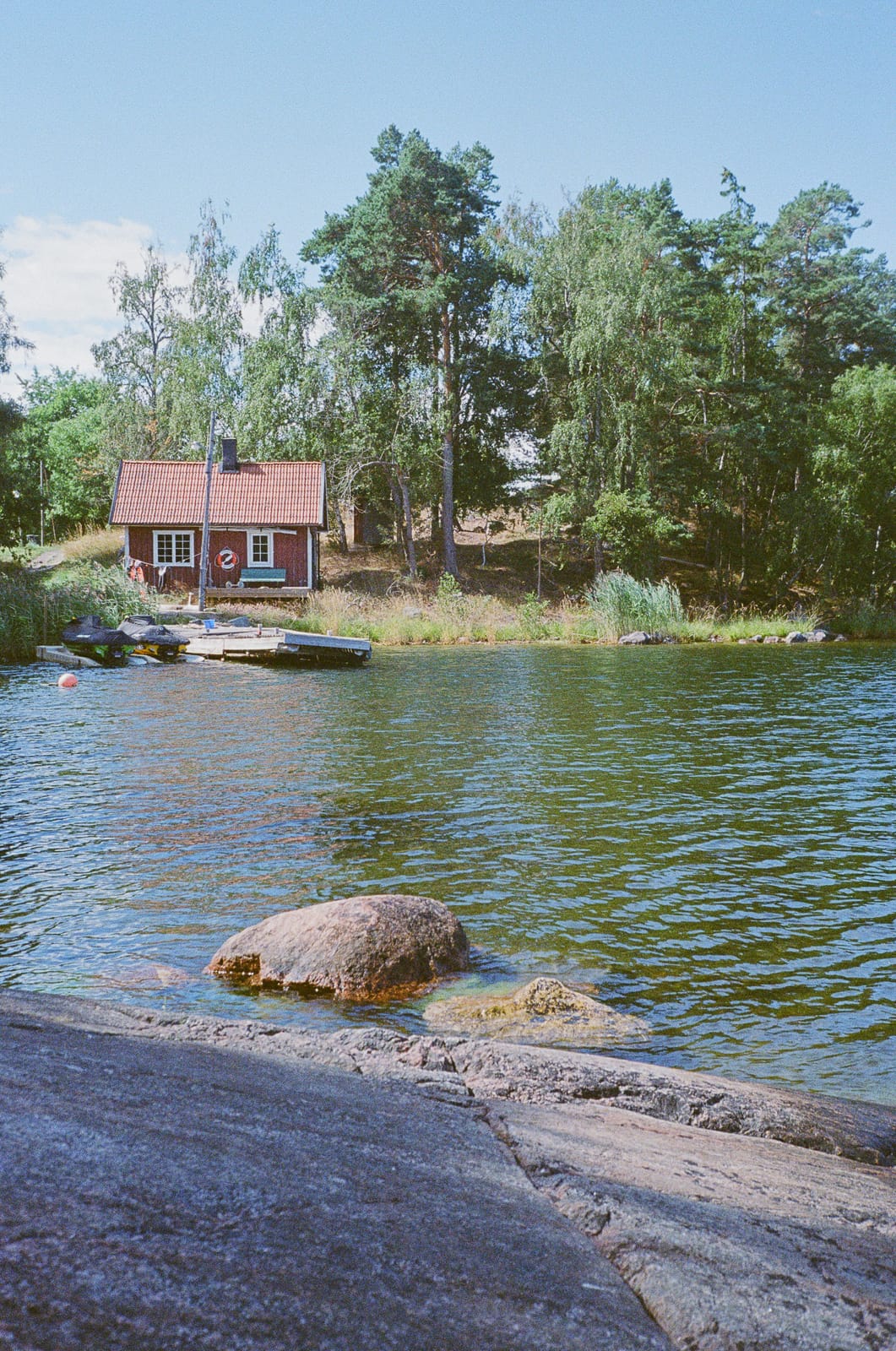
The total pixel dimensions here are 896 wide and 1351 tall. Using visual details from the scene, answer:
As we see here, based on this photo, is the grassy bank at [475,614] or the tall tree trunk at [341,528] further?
the tall tree trunk at [341,528]

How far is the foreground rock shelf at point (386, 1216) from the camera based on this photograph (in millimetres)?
1819

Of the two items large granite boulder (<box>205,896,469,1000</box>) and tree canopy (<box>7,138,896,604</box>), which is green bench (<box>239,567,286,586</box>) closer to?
tree canopy (<box>7,138,896,604</box>)

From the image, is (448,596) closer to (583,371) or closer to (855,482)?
(583,371)

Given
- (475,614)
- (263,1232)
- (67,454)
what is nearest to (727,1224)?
(263,1232)

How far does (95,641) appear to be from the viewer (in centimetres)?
2827

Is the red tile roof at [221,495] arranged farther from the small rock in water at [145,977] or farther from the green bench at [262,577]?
the small rock in water at [145,977]

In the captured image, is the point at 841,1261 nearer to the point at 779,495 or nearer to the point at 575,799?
the point at 575,799

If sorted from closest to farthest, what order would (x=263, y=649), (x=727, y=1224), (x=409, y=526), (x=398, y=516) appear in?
(x=727, y=1224)
(x=263, y=649)
(x=409, y=526)
(x=398, y=516)

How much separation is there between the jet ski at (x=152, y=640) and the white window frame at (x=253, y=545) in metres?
12.9

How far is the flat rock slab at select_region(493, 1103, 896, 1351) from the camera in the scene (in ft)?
7.26

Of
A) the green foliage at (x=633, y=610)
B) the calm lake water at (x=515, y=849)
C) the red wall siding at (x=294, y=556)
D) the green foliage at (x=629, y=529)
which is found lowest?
the calm lake water at (x=515, y=849)

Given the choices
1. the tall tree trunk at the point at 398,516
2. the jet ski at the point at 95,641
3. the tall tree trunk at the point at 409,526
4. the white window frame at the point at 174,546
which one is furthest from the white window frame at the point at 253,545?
the jet ski at the point at 95,641

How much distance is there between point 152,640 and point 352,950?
80.4 ft

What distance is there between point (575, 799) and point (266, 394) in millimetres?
37107
